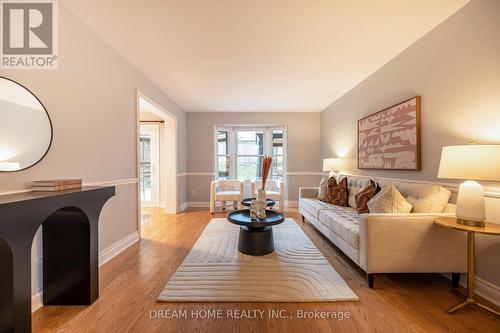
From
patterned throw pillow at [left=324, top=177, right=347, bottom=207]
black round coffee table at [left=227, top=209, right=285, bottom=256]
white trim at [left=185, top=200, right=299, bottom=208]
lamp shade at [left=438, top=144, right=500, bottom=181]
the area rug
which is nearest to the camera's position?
lamp shade at [left=438, top=144, right=500, bottom=181]

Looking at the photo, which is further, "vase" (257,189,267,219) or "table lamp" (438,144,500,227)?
"vase" (257,189,267,219)

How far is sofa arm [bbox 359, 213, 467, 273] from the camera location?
1.88m

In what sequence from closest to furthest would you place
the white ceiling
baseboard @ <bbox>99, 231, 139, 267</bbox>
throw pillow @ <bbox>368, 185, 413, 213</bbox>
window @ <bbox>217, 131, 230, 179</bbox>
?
1. the white ceiling
2. throw pillow @ <bbox>368, 185, 413, 213</bbox>
3. baseboard @ <bbox>99, 231, 139, 267</bbox>
4. window @ <bbox>217, 131, 230, 179</bbox>

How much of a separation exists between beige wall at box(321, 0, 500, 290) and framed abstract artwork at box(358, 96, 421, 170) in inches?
3.2

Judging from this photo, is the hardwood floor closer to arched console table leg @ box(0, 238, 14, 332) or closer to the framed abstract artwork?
arched console table leg @ box(0, 238, 14, 332)

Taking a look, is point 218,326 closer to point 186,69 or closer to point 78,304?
point 78,304

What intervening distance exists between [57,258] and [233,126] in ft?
15.2

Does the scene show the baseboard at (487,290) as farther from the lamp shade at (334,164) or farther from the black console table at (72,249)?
the black console table at (72,249)

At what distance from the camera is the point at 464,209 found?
162 cm

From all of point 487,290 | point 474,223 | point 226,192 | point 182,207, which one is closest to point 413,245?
point 474,223

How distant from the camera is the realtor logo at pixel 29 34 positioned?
1.62m

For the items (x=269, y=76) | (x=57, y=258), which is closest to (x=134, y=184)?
(x=57, y=258)

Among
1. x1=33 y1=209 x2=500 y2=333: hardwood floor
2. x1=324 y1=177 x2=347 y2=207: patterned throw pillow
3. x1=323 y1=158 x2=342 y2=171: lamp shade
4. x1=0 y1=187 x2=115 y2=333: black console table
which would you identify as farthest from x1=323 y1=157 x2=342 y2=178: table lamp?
x1=0 y1=187 x2=115 y2=333: black console table

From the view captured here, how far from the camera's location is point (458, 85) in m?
1.99
